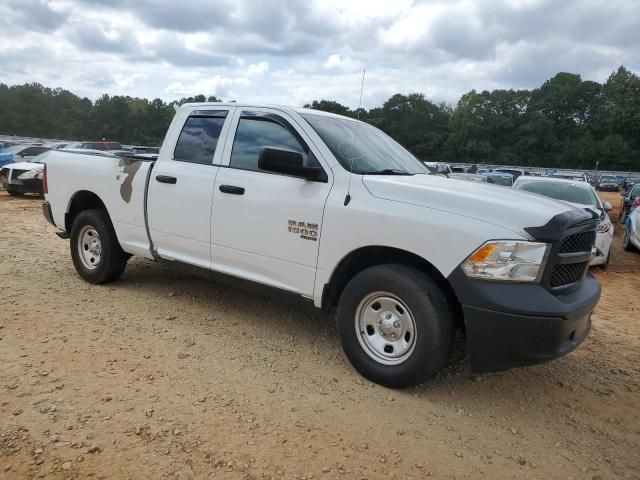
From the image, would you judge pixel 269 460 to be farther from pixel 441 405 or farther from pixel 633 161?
pixel 633 161

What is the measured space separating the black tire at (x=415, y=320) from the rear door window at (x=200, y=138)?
194 centimetres

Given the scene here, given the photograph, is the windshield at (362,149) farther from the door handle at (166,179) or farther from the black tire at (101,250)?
the black tire at (101,250)

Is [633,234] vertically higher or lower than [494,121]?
lower

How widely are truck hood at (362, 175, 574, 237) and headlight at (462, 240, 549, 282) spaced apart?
10 centimetres

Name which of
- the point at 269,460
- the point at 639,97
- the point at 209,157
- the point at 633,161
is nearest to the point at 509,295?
the point at 269,460

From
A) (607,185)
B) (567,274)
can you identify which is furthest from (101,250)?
(607,185)

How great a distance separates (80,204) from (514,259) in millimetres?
4921

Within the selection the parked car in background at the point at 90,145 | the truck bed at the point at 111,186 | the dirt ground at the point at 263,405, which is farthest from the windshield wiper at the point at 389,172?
the parked car in background at the point at 90,145

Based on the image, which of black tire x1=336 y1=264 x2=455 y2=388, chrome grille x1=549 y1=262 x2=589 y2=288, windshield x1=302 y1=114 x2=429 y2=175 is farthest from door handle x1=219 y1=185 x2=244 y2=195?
chrome grille x1=549 y1=262 x2=589 y2=288

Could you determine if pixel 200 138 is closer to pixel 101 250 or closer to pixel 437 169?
pixel 101 250

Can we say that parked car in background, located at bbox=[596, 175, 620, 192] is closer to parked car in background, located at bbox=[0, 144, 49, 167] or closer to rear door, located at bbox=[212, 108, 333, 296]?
parked car in background, located at bbox=[0, 144, 49, 167]

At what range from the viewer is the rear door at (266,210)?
396 centimetres

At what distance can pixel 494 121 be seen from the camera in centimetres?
9488

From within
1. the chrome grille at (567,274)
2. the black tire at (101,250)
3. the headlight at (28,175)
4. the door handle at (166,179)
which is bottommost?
the headlight at (28,175)
